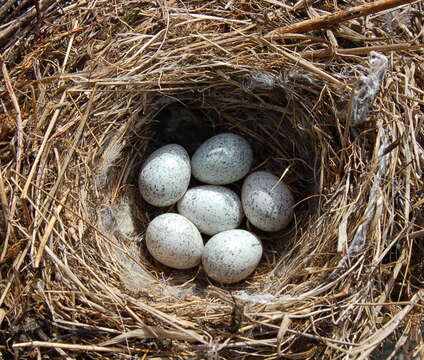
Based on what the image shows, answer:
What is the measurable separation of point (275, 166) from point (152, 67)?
2.03 ft

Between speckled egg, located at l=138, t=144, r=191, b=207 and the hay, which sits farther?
speckled egg, located at l=138, t=144, r=191, b=207

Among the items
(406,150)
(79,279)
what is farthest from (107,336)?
(406,150)

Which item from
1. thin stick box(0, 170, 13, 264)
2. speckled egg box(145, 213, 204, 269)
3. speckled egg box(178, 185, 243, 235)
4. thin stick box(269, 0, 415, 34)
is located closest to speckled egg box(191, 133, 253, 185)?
speckled egg box(178, 185, 243, 235)

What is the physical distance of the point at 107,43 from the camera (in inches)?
88.2

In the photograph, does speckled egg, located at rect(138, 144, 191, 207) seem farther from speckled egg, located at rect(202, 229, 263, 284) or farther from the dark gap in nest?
speckled egg, located at rect(202, 229, 263, 284)

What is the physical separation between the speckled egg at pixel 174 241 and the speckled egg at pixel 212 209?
0.05m

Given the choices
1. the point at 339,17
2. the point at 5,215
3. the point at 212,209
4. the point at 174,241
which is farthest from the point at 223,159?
the point at 5,215

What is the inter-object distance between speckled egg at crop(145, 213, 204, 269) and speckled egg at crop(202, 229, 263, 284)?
52 millimetres

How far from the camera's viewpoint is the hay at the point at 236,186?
188 centimetres

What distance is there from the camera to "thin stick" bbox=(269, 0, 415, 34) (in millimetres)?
2037

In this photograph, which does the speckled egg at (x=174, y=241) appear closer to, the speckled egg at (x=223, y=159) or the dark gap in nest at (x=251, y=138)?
the dark gap in nest at (x=251, y=138)

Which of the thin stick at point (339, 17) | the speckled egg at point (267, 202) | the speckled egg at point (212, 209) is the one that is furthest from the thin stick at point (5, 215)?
the thin stick at point (339, 17)

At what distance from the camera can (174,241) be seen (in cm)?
221

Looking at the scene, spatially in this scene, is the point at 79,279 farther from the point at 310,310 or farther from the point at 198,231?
the point at 310,310
